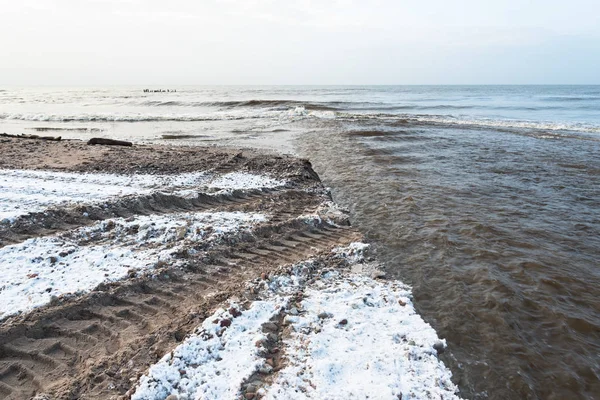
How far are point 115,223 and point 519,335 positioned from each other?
564cm

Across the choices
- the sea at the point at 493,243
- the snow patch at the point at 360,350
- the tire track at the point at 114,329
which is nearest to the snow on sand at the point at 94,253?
the tire track at the point at 114,329

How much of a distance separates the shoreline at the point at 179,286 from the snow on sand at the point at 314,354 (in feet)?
0.05

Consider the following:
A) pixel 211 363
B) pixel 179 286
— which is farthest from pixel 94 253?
pixel 211 363

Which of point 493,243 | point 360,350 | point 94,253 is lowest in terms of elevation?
point 493,243

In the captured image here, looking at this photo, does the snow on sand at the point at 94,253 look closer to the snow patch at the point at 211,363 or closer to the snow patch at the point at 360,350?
the snow patch at the point at 211,363

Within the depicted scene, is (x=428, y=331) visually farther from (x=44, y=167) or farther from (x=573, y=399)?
(x=44, y=167)

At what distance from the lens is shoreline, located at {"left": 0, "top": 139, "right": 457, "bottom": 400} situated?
2.80 m

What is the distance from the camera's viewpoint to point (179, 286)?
13.3ft

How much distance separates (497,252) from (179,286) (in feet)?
15.3

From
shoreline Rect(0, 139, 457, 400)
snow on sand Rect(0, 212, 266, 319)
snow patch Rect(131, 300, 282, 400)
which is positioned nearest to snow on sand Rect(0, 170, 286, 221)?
shoreline Rect(0, 139, 457, 400)

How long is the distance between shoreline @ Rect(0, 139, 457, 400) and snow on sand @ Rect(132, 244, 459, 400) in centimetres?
2

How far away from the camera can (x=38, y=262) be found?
4.27 meters

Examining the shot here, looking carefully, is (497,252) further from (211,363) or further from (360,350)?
(211,363)

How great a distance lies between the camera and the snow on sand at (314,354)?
269 cm
